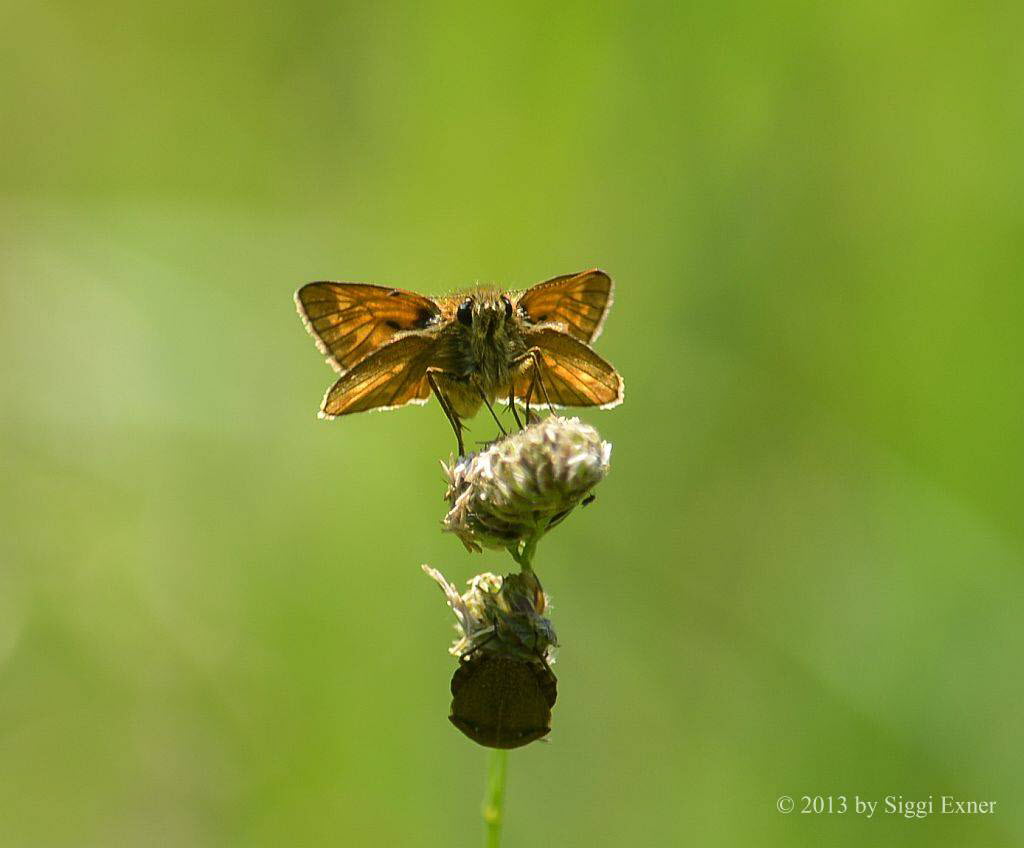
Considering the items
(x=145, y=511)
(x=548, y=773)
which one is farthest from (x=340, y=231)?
(x=548, y=773)

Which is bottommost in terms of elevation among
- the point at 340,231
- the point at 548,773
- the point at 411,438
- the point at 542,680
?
the point at 542,680

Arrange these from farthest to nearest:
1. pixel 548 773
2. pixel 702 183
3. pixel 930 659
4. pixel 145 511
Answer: pixel 702 183 → pixel 145 511 → pixel 548 773 → pixel 930 659

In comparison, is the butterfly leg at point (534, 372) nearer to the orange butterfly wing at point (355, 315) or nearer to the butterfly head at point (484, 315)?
the butterfly head at point (484, 315)

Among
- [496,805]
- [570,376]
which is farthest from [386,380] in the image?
[496,805]

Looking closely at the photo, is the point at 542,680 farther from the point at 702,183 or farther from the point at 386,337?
the point at 702,183

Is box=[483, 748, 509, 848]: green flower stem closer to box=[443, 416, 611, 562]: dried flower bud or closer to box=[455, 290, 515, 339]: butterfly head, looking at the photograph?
box=[443, 416, 611, 562]: dried flower bud

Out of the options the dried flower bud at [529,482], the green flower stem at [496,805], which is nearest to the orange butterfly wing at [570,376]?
the dried flower bud at [529,482]
